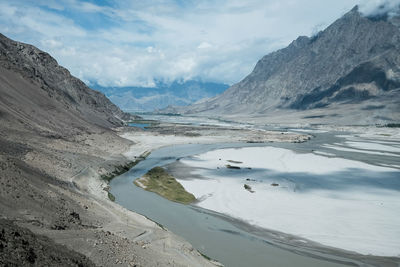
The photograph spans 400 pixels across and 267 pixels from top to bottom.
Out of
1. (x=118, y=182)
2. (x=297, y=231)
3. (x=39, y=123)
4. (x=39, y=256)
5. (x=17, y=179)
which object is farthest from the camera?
(x=39, y=123)

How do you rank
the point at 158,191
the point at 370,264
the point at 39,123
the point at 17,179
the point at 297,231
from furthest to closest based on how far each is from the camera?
the point at 39,123
the point at 158,191
the point at 297,231
the point at 17,179
the point at 370,264

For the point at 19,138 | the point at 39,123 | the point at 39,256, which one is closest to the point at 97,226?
the point at 39,256

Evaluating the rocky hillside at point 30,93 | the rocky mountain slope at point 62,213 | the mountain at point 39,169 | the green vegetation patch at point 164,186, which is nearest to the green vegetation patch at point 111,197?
the rocky mountain slope at point 62,213

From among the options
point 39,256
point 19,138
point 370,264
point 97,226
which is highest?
point 19,138

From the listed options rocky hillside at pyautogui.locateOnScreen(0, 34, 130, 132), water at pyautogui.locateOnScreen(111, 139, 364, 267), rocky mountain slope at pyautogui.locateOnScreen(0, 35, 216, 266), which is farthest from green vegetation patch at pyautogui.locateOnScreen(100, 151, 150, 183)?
rocky hillside at pyautogui.locateOnScreen(0, 34, 130, 132)

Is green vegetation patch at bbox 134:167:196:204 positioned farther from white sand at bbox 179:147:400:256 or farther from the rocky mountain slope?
the rocky mountain slope

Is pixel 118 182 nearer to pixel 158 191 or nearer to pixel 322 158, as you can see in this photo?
pixel 158 191
